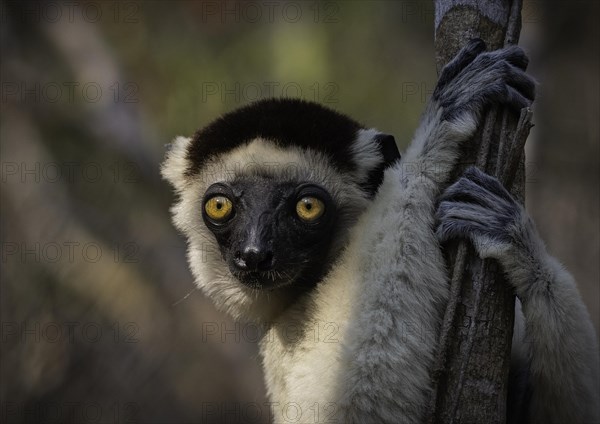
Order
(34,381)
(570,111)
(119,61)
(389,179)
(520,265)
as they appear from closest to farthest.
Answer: (520,265), (389,179), (34,381), (570,111), (119,61)

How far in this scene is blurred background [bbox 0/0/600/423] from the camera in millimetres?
7477

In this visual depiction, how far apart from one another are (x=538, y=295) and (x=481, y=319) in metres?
0.49

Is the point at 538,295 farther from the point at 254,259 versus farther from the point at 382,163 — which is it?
the point at 254,259

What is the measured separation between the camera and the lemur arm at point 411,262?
334 cm

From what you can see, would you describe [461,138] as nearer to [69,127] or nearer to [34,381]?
[34,381]

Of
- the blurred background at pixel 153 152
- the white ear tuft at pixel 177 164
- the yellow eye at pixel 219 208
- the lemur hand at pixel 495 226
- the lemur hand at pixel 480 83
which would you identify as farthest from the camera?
the blurred background at pixel 153 152

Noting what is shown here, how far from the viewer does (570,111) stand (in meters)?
10.0

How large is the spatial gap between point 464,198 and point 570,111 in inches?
290

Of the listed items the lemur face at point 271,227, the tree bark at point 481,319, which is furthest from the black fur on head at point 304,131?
the tree bark at point 481,319

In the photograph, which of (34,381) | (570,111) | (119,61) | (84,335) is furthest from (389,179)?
(119,61)

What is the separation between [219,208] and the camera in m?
4.23

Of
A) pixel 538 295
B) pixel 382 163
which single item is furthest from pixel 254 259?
pixel 538 295

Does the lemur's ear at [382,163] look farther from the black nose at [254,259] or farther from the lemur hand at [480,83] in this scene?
the black nose at [254,259]

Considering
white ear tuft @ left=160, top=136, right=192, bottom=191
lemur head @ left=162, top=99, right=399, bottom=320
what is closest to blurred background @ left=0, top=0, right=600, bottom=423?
white ear tuft @ left=160, top=136, right=192, bottom=191
